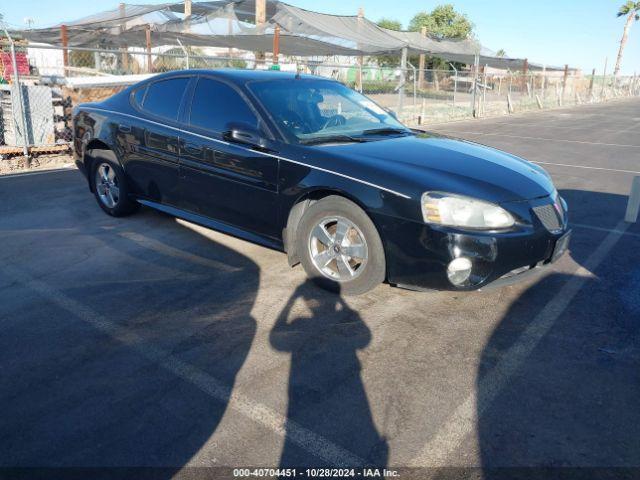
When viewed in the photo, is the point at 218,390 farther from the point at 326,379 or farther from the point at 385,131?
the point at 385,131

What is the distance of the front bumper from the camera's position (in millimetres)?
3576

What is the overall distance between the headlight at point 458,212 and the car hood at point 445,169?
5cm

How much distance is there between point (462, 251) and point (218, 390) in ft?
5.67

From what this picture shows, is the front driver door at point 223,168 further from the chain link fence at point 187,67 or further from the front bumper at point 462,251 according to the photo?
the chain link fence at point 187,67

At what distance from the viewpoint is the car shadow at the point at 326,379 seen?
8.09ft

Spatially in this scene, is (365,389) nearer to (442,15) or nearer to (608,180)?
(608,180)

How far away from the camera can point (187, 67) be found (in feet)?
39.4

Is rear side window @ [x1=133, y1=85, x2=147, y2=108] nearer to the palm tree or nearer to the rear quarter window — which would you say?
the rear quarter window

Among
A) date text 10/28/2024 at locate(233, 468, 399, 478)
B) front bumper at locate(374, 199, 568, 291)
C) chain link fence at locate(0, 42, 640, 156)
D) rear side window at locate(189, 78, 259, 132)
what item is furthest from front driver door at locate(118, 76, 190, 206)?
chain link fence at locate(0, 42, 640, 156)

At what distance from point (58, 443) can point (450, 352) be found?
2.14 m

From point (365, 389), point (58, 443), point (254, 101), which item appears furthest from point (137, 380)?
point (254, 101)

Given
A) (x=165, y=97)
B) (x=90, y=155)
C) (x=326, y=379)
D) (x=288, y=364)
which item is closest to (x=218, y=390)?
(x=288, y=364)

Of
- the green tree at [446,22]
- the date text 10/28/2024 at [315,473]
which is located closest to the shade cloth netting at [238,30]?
the date text 10/28/2024 at [315,473]

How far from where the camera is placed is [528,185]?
159 inches
